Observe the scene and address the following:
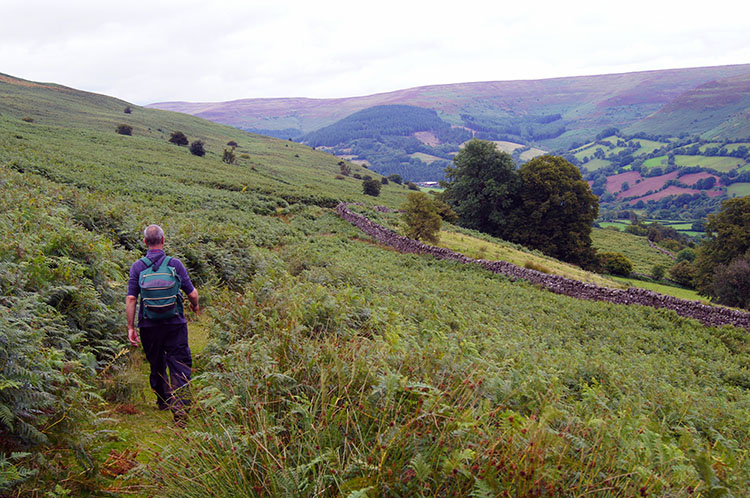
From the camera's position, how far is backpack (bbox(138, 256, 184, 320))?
482 cm

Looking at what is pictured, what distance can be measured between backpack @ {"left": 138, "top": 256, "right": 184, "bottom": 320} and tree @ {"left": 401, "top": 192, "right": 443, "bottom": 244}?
21.8 metres

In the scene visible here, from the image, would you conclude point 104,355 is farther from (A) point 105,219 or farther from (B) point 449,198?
(B) point 449,198

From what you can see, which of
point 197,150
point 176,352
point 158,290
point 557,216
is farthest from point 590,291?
point 197,150

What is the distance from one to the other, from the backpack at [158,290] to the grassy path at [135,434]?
38.0 inches

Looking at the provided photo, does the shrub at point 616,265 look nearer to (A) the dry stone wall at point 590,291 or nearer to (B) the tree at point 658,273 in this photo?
(B) the tree at point 658,273

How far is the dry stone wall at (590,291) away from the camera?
1620 centimetres

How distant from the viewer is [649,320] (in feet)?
50.8

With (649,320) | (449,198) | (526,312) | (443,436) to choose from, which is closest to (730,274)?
(649,320)

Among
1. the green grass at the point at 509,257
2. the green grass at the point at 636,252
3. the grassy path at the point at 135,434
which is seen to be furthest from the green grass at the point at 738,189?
the grassy path at the point at 135,434

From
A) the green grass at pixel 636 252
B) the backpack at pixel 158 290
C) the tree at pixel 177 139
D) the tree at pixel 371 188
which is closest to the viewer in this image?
the backpack at pixel 158 290

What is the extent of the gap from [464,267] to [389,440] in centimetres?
1961

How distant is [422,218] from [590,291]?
35.7ft

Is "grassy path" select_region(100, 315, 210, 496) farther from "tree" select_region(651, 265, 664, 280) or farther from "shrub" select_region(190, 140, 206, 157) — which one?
"shrub" select_region(190, 140, 206, 157)

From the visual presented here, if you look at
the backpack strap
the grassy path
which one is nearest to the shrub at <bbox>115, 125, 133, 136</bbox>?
the grassy path
